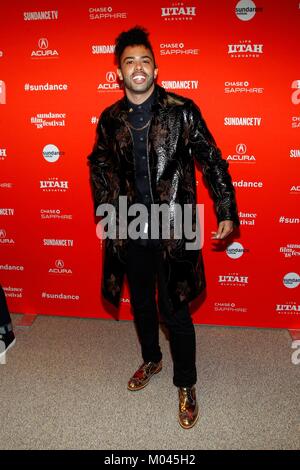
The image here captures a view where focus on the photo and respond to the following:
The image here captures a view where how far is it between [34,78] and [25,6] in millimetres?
421

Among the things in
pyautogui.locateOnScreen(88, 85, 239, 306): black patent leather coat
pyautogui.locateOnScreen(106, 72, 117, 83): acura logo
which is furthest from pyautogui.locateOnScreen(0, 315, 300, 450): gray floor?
pyautogui.locateOnScreen(106, 72, 117, 83): acura logo

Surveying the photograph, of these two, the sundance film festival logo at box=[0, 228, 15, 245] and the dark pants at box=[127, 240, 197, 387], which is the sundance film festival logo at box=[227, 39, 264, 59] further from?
the sundance film festival logo at box=[0, 228, 15, 245]

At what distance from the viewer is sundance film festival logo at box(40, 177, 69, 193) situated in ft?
9.22

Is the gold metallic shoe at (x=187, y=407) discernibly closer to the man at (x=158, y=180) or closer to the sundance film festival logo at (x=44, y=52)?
the man at (x=158, y=180)

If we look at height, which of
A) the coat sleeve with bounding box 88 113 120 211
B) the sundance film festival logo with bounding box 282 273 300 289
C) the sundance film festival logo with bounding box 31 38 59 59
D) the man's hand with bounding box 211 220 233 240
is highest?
the sundance film festival logo with bounding box 31 38 59 59

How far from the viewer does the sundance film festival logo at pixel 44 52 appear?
2541 mm

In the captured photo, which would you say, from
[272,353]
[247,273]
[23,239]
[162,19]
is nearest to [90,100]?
[162,19]

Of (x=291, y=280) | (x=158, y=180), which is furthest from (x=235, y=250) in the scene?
(x=158, y=180)

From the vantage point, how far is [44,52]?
101 inches

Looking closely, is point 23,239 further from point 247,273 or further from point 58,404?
point 247,273

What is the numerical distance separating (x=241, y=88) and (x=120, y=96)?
754 millimetres

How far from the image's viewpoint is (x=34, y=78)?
2619 millimetres

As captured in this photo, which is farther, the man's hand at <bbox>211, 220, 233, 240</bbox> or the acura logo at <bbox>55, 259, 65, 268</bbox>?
the acura logo at <bbox>55, 259, 65, 268</bbox>

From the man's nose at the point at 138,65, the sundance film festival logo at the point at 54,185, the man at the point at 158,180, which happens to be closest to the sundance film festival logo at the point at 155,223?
the man at the point at 158,180
